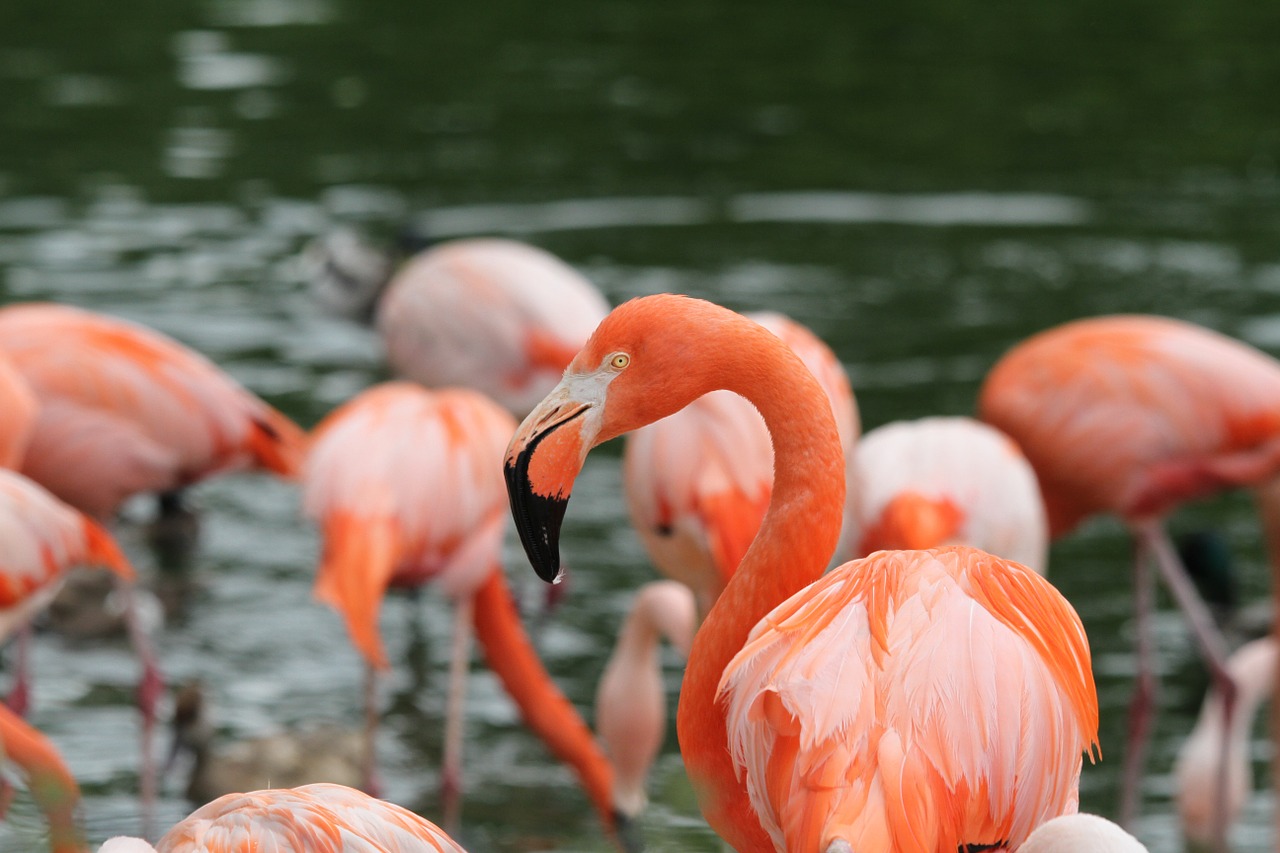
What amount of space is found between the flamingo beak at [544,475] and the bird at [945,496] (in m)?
1.62

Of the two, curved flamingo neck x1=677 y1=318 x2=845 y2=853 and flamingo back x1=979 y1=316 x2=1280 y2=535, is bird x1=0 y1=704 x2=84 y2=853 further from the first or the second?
flamingo back x1=979 y1=316 x2=1280 y2=535

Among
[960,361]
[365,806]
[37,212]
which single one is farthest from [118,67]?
[365,806]

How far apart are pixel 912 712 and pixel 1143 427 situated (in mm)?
2685

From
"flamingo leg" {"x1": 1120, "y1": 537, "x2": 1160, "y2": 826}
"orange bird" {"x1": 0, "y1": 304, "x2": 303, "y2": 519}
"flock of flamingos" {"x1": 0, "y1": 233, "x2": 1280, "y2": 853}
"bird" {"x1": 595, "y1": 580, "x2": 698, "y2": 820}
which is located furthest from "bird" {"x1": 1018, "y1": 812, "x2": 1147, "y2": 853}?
"orange bird" {"x1": 0, "y1": 304, "x2": 303, "y2": 519}

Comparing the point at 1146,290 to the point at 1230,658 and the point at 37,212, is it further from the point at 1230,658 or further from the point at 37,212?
the point at 37,212

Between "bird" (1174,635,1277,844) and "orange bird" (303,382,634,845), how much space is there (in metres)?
1.47

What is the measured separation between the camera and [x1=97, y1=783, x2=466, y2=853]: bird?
2115 mm

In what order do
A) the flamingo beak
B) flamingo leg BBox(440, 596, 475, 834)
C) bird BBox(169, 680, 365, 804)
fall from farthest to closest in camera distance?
bird BBox(169, 680, 365, 804), flamingo leg BBox(440, 596, 475, 834), the flamingo beak

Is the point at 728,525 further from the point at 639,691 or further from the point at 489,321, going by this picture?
the point at 489,321

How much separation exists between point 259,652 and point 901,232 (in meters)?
4.36

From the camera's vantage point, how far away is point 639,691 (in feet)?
13.4

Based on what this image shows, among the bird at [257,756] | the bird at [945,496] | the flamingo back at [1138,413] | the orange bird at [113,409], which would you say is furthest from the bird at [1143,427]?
the orange bird at [113,409]

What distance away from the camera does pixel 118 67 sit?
1073 centimetres

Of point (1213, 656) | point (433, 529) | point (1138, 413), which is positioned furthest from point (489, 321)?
point (1213, 656)
